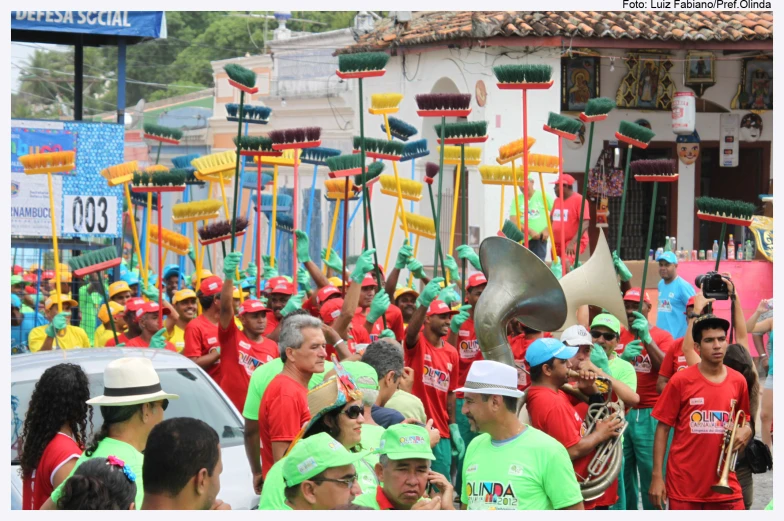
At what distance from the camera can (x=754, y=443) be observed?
21.9 feet

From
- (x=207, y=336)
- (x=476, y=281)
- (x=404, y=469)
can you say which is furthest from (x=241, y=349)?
(x=404, y=469)

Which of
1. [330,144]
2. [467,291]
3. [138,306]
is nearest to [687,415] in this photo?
[467,291]

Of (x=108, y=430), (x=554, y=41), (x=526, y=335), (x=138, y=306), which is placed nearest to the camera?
(x=108, y=430)

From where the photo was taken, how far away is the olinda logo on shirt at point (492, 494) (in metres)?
4.39

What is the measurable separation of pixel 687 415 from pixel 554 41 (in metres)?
9.32

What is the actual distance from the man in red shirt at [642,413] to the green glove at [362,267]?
171 centimetres

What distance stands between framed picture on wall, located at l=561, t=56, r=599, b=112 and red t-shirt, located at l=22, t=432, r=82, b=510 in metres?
12.4

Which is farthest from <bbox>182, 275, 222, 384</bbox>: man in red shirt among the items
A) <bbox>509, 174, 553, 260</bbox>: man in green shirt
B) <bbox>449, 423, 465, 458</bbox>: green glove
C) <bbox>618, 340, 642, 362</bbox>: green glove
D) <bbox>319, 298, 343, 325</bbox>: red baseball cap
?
<bbox>509, 174, 553, 260</bbox>: man in green shirt

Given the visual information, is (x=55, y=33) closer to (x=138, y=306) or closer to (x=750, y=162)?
(x=138, y=306)

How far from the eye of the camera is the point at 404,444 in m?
4.19

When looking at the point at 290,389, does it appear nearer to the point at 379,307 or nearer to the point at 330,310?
the point at 379,307

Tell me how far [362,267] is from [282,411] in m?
2.32

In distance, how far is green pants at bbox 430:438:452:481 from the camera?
25.1ft

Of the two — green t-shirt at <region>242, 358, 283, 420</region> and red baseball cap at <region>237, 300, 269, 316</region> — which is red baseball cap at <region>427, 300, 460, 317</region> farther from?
green t-shirt at <region>242, 358, 283, 420</region>
